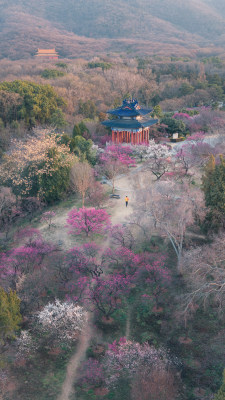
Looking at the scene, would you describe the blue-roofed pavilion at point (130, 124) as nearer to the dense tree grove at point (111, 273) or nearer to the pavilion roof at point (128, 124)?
the pavilion roof at point (128, 124)

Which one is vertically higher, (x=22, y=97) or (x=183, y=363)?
(x=22, y=97)

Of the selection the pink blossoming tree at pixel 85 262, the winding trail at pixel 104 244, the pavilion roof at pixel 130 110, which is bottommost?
the winding trail at pixel 104 244

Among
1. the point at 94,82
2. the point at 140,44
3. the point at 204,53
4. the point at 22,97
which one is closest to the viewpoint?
the point at 22,97

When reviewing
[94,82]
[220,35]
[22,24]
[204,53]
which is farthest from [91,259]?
[220,35]

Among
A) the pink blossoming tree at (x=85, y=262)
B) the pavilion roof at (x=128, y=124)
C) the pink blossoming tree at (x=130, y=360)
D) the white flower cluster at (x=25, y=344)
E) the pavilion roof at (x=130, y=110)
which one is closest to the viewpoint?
the pink blossoming tree at (x=130, y=360)

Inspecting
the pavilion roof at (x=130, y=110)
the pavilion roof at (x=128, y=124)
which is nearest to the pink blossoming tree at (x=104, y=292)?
the pavilion roof at (x=128, y=124)

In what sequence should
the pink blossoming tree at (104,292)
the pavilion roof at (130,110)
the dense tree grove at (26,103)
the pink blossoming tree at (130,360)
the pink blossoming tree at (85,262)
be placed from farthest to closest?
the dense tree grove at (26,103), the pavilion roof at (130,110), the pink blossoming tree at (85,262), the pink blossoming tree at (104,292), the pink blossoming tree at (130,360)

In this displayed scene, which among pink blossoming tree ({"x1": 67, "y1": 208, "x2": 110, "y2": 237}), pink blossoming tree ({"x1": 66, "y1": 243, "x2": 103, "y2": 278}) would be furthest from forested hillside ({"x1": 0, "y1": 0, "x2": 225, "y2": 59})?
pink blossoming tree ({"x1": 66, "y1": 243, "x2": 103, "y2": 278})

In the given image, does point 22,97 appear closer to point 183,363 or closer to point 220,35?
point 183,363
